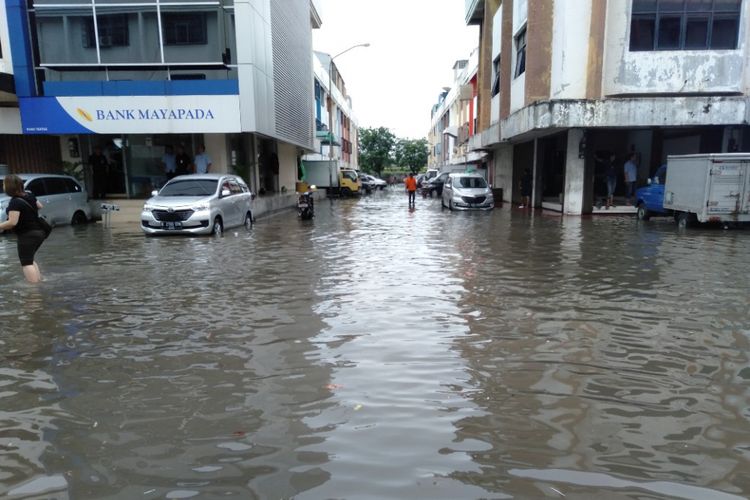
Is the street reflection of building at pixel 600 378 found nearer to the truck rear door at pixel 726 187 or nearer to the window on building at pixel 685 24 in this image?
the truck rear door at pixel 726 187

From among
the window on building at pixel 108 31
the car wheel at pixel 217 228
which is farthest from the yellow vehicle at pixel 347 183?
the car wheel at pixel 217 228

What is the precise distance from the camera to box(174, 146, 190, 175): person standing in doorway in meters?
20.2

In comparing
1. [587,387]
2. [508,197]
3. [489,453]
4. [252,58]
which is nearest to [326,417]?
[489,453]

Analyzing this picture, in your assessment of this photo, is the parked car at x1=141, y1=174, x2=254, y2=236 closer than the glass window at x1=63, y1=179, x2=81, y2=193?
Yes

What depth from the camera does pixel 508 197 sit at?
31578 millimetres

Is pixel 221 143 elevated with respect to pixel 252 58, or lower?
lower

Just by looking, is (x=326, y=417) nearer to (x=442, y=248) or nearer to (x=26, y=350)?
(x=26, y=350)

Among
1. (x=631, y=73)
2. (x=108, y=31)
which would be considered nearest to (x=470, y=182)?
(x=631, y=73)

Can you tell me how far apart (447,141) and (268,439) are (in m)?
62.7

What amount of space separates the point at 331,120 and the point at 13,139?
23.3 metres

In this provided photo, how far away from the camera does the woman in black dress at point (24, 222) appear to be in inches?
313

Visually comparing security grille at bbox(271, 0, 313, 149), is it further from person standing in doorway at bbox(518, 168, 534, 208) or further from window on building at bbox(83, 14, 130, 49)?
person standing in doorway at bbox(518, 168, 534, 208)

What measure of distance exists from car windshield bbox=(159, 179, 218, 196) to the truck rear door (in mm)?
13729

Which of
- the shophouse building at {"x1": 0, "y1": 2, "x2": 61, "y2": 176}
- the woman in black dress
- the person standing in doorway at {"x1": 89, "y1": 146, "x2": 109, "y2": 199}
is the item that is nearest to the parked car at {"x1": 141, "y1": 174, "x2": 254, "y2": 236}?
the woman in black dress
